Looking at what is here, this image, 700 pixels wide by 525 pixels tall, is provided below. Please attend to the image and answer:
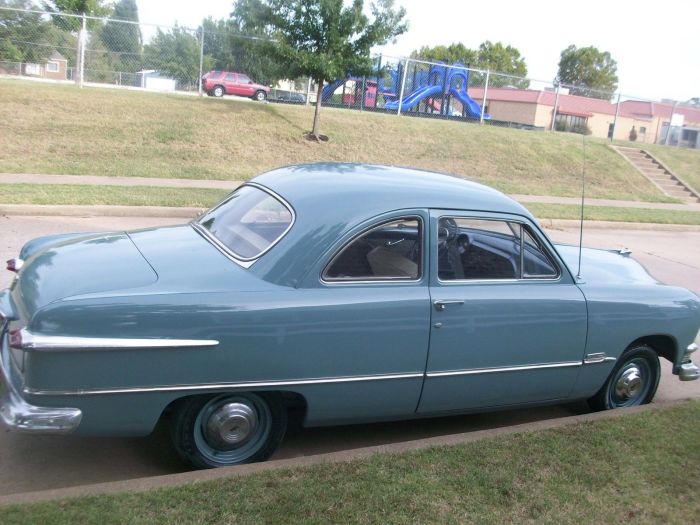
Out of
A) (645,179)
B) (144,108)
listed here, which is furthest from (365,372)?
(645,179)

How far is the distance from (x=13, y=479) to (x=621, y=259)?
4419 mm

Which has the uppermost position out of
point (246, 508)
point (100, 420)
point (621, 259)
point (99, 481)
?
point (621, 259)

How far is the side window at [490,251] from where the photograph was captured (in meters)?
4.01

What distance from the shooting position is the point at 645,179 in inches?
908

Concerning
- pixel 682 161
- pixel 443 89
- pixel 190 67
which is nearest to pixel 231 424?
pixel 190 67

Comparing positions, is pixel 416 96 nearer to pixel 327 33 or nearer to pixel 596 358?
pixel 327 33

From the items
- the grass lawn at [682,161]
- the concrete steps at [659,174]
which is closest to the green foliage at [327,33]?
the concrete steps at [659,174]

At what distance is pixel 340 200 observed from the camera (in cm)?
380

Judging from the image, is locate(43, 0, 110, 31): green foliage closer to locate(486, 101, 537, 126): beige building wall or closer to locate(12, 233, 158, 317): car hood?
locate(12, 233, 158, 317): car hood

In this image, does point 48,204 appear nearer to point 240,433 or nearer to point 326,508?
point 240,433

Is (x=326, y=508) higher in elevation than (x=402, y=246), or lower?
lower

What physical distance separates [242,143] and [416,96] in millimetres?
12249

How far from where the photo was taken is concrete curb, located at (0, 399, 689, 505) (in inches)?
116

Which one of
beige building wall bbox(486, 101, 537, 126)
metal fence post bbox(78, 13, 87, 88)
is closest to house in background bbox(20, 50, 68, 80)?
metal fence post bbox(78, 13, 87, 88)
